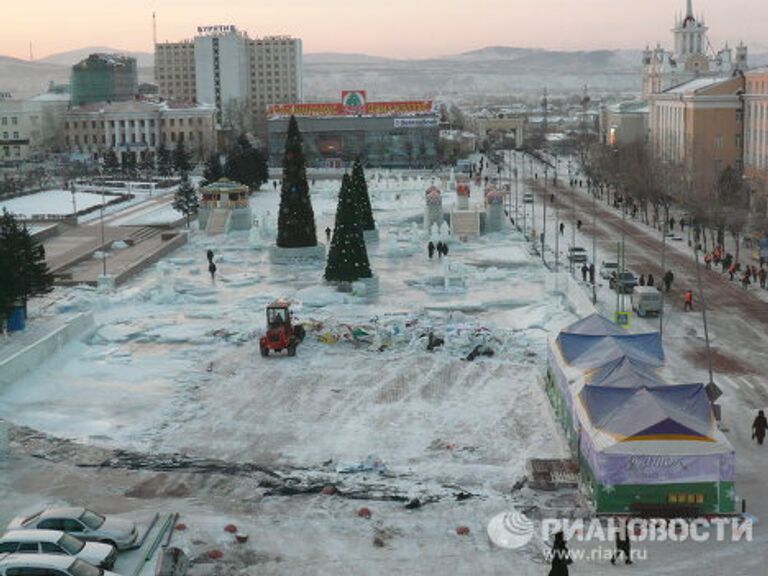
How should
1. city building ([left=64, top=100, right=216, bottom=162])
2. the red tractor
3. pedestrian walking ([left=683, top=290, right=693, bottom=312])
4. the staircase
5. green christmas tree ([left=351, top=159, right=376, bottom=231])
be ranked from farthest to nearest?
city building ([left=64, top=100, right=216, bottom=162]), the staircase, green christmas tree ([left=351, top=159, right=376, bottom=231]), pedestrian walking ([left=683, top=290, right=693, bottom=312]), the red tractor

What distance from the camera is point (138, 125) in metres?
99.9

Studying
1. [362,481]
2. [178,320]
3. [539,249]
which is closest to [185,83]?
[539,249]

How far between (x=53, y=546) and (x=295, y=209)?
25478mm

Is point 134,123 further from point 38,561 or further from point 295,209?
point 38,561

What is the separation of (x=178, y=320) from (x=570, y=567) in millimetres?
16928

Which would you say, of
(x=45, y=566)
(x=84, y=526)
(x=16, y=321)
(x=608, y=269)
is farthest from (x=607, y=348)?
(x=608, y=269)

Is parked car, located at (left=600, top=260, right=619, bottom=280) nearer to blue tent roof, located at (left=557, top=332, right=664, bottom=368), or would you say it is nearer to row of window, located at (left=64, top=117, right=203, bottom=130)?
blue tent roof, located at (left=557, top=332, right=664, bottom=368)

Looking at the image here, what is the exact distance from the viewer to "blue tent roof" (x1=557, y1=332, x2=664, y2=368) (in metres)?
17.9

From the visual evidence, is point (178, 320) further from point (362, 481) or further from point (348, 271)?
point (362, 481)

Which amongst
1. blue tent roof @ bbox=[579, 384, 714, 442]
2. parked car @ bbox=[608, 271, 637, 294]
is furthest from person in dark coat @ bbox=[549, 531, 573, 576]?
parked car @ bbox=[608, 271, 637, 294]

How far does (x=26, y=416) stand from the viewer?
760 inches

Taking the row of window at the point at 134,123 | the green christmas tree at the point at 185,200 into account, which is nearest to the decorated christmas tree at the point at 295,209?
the green christmas tree at the point at 185,200

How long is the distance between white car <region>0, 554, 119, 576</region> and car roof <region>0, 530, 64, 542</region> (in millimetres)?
520

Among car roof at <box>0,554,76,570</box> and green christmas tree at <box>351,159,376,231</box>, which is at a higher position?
green christmas tree at <box>351,159,376,231</box>
